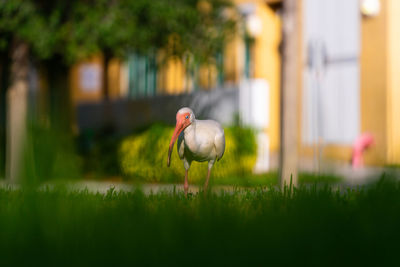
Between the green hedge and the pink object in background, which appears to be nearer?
the green hedge

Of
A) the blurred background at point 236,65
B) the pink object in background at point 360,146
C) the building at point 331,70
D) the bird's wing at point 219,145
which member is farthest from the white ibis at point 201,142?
the pink object in background at point 360,146

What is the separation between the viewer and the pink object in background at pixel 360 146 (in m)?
11.6

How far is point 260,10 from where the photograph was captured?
14.1 meters

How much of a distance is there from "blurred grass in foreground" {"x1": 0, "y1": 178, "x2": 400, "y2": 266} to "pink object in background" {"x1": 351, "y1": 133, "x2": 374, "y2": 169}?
27.6 ft

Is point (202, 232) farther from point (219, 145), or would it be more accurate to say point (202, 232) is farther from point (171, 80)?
point (171, 80)

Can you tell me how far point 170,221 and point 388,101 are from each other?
991cm

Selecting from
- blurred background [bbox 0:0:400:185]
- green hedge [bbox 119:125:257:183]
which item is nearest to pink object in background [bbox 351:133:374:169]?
blurred background [bbox 0:0:400:185]

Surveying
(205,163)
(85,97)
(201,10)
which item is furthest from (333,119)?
(85,97)

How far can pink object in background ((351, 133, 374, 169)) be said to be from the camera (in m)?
11.6

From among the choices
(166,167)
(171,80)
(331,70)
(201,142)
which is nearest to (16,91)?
(171,80)

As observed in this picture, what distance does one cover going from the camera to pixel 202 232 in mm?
2664

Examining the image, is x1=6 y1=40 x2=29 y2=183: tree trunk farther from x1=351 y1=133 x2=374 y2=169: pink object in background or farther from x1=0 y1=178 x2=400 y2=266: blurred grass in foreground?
x1=0 y1=178 x2=400 y2=266: blurred grass in foreground

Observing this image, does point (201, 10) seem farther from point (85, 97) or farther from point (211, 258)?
point (85, 97)

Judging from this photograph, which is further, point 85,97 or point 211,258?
point 85,97
